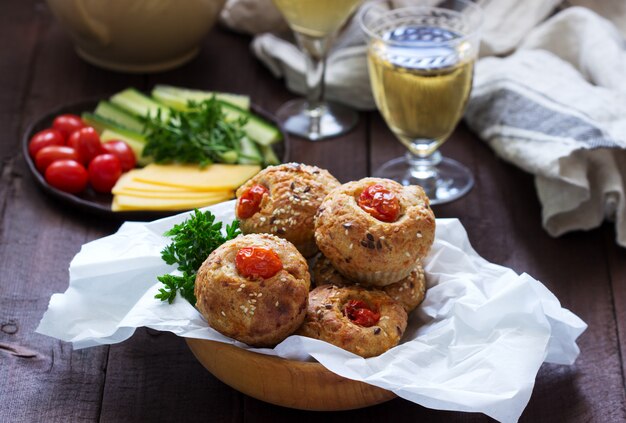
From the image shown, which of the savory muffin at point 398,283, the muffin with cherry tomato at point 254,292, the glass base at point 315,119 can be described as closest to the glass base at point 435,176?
the glass base at point 315,119

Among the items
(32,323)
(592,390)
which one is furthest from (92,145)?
(592,390)

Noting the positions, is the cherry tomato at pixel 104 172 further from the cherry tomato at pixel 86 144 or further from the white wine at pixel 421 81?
the white wine at pixel 421 81

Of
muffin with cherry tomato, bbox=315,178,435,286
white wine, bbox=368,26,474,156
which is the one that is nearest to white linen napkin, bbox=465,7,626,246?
white wine, bbox=368,26,474,156

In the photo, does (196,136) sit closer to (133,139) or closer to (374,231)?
(133,139)

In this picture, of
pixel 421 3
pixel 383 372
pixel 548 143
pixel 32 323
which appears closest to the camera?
pixel 383 372

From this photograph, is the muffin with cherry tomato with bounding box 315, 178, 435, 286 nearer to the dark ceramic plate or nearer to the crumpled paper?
the crumpled paper

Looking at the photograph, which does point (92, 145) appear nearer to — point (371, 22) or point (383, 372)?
Answer: point (371, 22)
